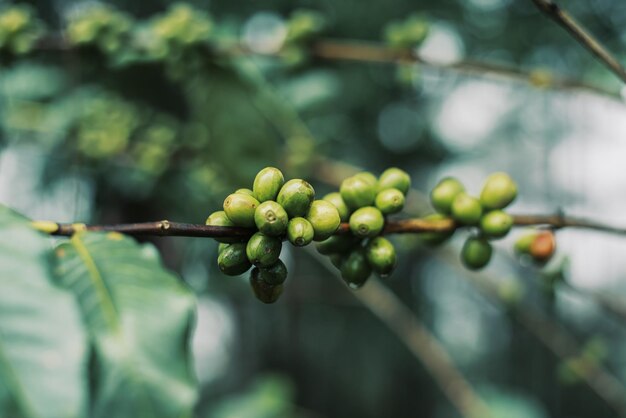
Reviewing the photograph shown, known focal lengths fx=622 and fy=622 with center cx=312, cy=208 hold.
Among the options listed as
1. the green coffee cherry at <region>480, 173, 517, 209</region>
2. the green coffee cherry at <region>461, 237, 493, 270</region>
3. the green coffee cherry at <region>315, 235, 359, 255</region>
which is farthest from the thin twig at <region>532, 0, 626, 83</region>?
the green coffee cherry at <region>315, 235, 359, 255</region>

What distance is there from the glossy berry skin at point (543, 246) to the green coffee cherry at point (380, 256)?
→ 1.19 feet

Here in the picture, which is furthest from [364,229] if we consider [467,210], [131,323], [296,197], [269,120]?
[269,120]

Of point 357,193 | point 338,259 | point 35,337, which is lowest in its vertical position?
point 35,337

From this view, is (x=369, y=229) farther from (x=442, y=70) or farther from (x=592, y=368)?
(x=592, y=368)

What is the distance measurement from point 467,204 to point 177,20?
1.25 meters

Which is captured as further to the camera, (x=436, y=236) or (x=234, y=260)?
(x=436, y=236)

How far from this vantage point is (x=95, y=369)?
738 mm

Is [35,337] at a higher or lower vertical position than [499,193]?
lower

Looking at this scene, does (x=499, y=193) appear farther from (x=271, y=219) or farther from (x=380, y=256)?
(x=271, y=219)

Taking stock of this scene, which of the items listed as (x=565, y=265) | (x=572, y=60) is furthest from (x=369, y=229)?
(x=572, y=60)

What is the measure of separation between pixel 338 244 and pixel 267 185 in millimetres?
184

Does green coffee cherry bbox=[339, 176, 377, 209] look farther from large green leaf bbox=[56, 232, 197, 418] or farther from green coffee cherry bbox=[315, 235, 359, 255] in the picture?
large green leaf bbox=[56, 232, 197, 418]

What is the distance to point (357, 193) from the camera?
3.25 ft

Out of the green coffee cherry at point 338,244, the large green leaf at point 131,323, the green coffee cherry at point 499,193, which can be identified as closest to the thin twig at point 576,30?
the green coffee cherry at point 499,193
